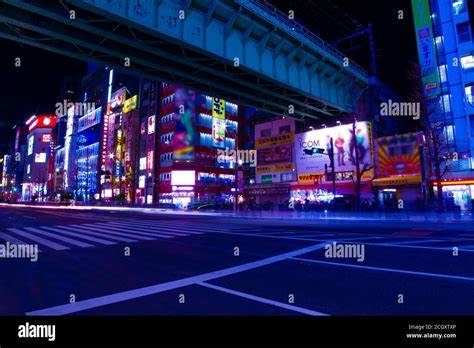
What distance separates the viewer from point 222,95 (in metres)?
30.9

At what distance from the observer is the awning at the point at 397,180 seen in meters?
29.3

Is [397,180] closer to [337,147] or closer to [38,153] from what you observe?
[337,147]

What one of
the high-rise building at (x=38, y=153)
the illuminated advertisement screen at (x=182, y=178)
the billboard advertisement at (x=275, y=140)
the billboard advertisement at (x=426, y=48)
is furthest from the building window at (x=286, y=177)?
the high-rise building at (x=38, y=153)

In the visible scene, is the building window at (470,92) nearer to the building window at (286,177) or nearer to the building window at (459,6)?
the building window at (459,6)

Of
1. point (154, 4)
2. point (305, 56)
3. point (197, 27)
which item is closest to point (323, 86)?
point (305, 56)

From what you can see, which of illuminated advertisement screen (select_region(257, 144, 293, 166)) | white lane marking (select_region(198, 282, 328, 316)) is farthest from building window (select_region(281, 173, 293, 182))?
white lane marking (select_region(198, 282, 328, 316))

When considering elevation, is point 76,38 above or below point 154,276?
above

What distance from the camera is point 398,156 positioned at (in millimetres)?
32156

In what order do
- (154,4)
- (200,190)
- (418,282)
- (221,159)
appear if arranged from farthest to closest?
1. (221,159)
2. (200,190)
3. (154,4)
4. (418,282)

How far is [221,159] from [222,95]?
33607mm

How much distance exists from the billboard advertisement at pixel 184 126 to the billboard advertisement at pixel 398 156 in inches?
1405

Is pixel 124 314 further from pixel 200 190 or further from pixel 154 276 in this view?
pixel 200 190

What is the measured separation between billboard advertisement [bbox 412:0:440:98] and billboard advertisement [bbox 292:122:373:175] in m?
7.42

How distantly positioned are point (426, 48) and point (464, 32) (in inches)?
160
